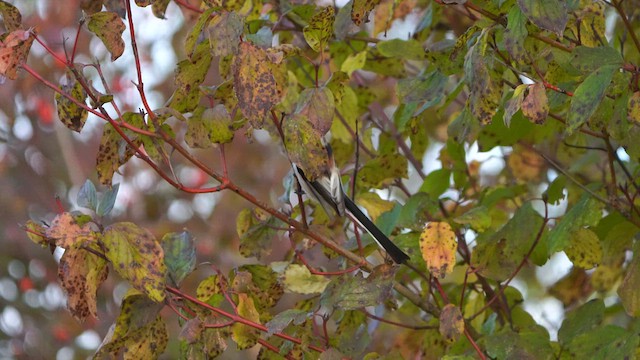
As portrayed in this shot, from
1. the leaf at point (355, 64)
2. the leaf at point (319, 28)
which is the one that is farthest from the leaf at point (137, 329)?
the leaf at point (355, 64)

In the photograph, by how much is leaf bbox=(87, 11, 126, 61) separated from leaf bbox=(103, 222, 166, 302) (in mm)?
295

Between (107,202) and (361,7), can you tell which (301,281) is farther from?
(361,7)

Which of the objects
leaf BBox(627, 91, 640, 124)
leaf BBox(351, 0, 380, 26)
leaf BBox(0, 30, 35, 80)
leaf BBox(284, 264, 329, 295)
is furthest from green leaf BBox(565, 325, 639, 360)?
leaf BBox(0, 30, 35, 80)

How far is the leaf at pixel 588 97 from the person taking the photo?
4.36ft

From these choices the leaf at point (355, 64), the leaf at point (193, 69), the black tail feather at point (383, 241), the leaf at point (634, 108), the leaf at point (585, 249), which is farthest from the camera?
the leaf at point (355, 64)

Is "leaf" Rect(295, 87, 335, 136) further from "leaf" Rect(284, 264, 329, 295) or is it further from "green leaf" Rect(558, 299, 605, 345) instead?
"green leaf" Rect(558, 299, 605, 345)

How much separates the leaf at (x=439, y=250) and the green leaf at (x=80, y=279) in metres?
0.54

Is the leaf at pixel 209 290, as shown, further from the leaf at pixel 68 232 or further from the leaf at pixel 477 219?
the leaf at pixel 477 219

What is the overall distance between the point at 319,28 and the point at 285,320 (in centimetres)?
51

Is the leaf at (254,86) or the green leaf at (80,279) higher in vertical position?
the leaf at (254,86)

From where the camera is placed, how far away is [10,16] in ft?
4.50

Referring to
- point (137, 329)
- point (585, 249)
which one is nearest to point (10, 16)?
point (137, 329)

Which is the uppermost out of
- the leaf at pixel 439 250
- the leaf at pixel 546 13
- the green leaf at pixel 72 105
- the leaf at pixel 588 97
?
the leaf at pixel 546 13

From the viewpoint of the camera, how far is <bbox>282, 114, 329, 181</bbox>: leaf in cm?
134
